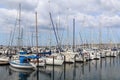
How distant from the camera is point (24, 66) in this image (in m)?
44.6

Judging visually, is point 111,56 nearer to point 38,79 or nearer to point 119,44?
point 119,44

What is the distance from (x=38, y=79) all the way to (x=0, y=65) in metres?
20.1

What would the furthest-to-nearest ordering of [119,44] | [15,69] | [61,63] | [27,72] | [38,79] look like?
[119,44] → [61,63] → [15,69] → [27,72] → [38,79]

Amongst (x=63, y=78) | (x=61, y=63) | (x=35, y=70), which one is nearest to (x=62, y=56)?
(x=61, y=63)

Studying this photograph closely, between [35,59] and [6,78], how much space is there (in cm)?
1301

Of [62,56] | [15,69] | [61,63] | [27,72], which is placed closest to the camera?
[27,72]

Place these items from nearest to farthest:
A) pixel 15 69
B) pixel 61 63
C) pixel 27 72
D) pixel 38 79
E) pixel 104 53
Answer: pixel 38 79, pixel 27 72, pixel 15 69, pixel 61 63, pixel 104 53

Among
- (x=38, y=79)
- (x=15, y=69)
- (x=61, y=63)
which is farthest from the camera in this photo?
(x=61, y=63)

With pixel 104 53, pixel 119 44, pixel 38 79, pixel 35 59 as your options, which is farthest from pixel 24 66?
pixel 119 44

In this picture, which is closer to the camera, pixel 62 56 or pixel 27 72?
pixel 27 72

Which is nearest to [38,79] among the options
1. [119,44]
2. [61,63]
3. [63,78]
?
[63,78]

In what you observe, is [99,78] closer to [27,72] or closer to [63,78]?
[63,78]

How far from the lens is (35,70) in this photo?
148ft

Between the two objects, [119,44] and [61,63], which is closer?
[61,63]
